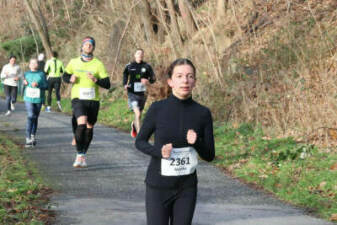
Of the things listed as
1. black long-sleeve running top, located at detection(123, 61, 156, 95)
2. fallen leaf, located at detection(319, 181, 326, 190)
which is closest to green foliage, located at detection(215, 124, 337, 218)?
fallen leaf, located at detection(319, 181, 326, 190)

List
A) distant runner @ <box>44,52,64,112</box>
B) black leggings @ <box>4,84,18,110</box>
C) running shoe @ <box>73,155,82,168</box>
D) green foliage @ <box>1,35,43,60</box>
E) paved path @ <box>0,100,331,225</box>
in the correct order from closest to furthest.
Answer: paved path @ <box>0,100,331,225</box>
running shoe @ <box>73,155,82,168</box>
black leggings @ <box>4,84,18,110</box>
distant runner @ <box>44,52,64,112</box>
green foliage @ <box>1,35,43,60</box>

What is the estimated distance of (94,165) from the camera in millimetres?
10273

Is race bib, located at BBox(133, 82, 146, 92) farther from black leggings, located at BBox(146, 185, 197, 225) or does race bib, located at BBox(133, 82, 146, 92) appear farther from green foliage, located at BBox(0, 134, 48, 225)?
black leggings, located at BBox(146, 185, 197, 225)

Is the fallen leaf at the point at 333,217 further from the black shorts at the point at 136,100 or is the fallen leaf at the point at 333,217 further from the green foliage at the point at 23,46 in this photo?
the green foliage at the point at 23,46

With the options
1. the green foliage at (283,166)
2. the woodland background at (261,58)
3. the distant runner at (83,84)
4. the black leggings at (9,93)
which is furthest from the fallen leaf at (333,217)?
the black leggings at (9,93)

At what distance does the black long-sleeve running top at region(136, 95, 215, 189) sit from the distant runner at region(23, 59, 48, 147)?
311 inches

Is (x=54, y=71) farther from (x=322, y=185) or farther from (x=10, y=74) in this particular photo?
(x=322, y=185)

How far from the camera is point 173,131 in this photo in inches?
172

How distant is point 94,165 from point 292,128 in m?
3.80

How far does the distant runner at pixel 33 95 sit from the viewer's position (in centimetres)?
1198

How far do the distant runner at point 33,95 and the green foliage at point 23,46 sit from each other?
25.6 metres

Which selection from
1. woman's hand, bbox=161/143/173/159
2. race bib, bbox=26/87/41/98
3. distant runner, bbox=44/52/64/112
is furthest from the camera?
distant runner, bbox=44/52/64/112

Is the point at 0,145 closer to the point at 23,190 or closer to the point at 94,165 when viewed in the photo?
the point at 94,165

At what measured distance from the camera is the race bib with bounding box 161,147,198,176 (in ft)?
14.1
